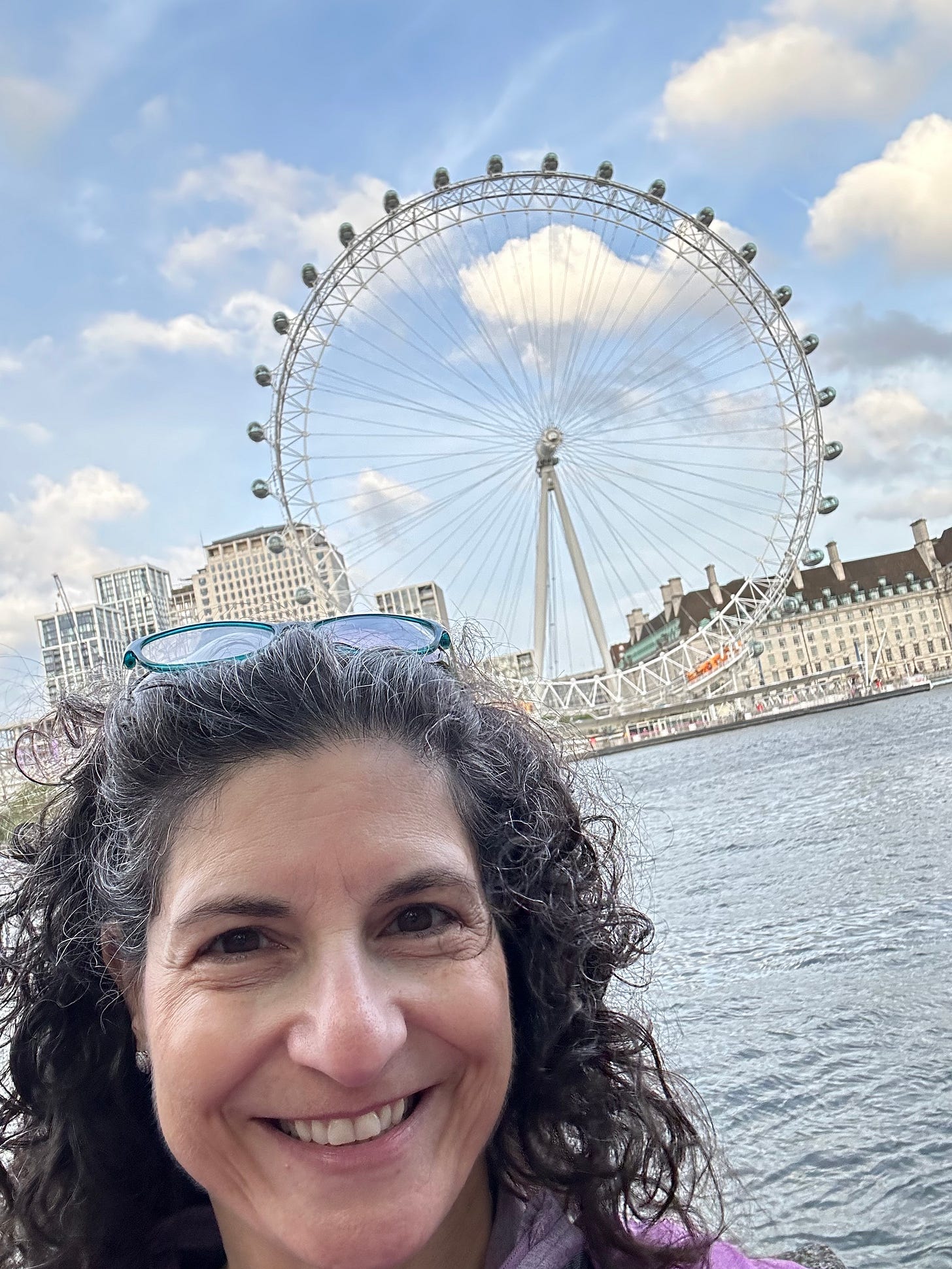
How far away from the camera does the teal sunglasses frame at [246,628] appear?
1828 mm

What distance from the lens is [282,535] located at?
39.5m

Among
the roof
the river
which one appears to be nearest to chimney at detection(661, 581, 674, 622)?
the roof

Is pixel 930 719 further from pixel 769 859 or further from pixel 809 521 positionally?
pixel 769 859

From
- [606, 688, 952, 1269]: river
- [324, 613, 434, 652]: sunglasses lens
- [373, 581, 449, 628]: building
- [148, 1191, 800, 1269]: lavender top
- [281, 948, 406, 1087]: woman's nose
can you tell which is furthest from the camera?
[373, 581, 449, 628]: building

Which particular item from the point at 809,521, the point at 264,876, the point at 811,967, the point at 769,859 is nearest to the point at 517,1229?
the point at 264,876

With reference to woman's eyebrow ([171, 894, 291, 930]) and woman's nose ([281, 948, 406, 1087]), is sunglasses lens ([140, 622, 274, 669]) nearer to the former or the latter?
woman's eyebrow ([171, 894, 291, 930])

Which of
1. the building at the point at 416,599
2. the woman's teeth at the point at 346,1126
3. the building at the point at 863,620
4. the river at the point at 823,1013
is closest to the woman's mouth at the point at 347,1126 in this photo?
the woman's teeth at the point at 346,1126

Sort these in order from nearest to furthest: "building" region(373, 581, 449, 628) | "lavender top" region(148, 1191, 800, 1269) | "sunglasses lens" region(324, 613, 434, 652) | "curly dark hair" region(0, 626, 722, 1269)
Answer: "lavender top" region(148, 1191, 800, 1269)
"curly dark hair" region(0, 626, 722, 1269)
"sunglasses lens" region(324, 613, 434, 652)
"building" region(373, 581, 449, 628)

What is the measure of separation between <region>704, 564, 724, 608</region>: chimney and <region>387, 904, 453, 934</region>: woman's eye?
11032 centimetres

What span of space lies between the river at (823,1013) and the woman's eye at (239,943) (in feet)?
5.72

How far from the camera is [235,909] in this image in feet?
5.21

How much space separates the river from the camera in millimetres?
4539

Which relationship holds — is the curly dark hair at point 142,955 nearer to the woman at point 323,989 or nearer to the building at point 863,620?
the woman at point 323,989

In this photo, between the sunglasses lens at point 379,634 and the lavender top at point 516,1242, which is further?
the sunglasses lens at point 379,634
